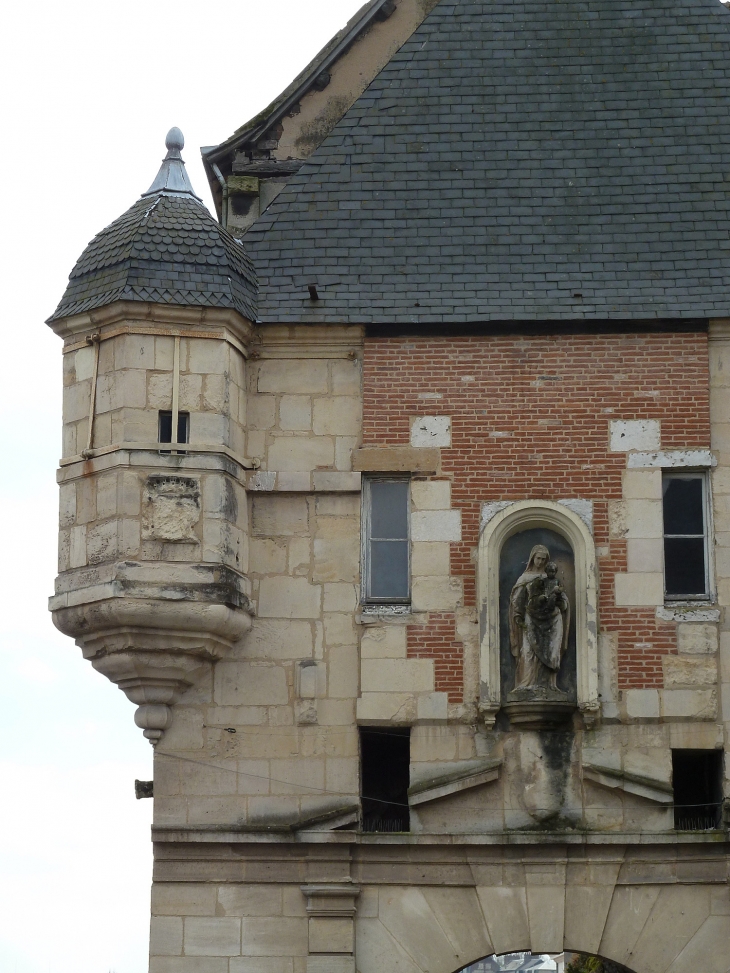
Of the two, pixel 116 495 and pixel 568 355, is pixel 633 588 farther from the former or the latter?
pixel 116 495

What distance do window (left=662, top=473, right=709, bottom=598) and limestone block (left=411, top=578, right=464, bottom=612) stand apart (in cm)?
199

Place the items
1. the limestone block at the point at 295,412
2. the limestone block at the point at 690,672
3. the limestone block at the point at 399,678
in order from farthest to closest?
the limestone block at the point at 295,412, the limestone block at the point at 399,678, the limestone block at the point at 690,672

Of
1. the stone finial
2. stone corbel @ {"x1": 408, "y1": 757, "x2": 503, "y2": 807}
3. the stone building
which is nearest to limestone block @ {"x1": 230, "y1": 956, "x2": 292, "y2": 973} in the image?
the stone building

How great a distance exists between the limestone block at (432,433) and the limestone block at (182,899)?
4654 mm

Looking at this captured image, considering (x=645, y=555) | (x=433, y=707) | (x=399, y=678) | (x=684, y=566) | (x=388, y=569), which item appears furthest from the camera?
(x=388, y=569)

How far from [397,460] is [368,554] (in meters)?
0.95

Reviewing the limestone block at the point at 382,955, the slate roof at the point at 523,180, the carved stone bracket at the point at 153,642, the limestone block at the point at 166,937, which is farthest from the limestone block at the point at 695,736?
the limestone block at the point at 166,937

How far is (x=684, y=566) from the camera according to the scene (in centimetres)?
1925

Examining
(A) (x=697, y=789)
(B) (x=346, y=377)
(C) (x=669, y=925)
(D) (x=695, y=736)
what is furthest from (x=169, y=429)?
(C) (x=669, y=925)

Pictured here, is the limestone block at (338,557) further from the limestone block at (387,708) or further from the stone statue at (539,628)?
the stone statue at (539,628)

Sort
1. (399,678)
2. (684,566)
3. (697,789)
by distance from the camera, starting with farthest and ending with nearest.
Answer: (697,789)
(684,566)
(399,678)

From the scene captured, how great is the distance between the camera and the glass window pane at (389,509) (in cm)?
1945

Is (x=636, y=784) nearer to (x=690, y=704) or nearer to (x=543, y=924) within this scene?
(x=690, y=704)

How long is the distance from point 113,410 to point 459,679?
162 inches
